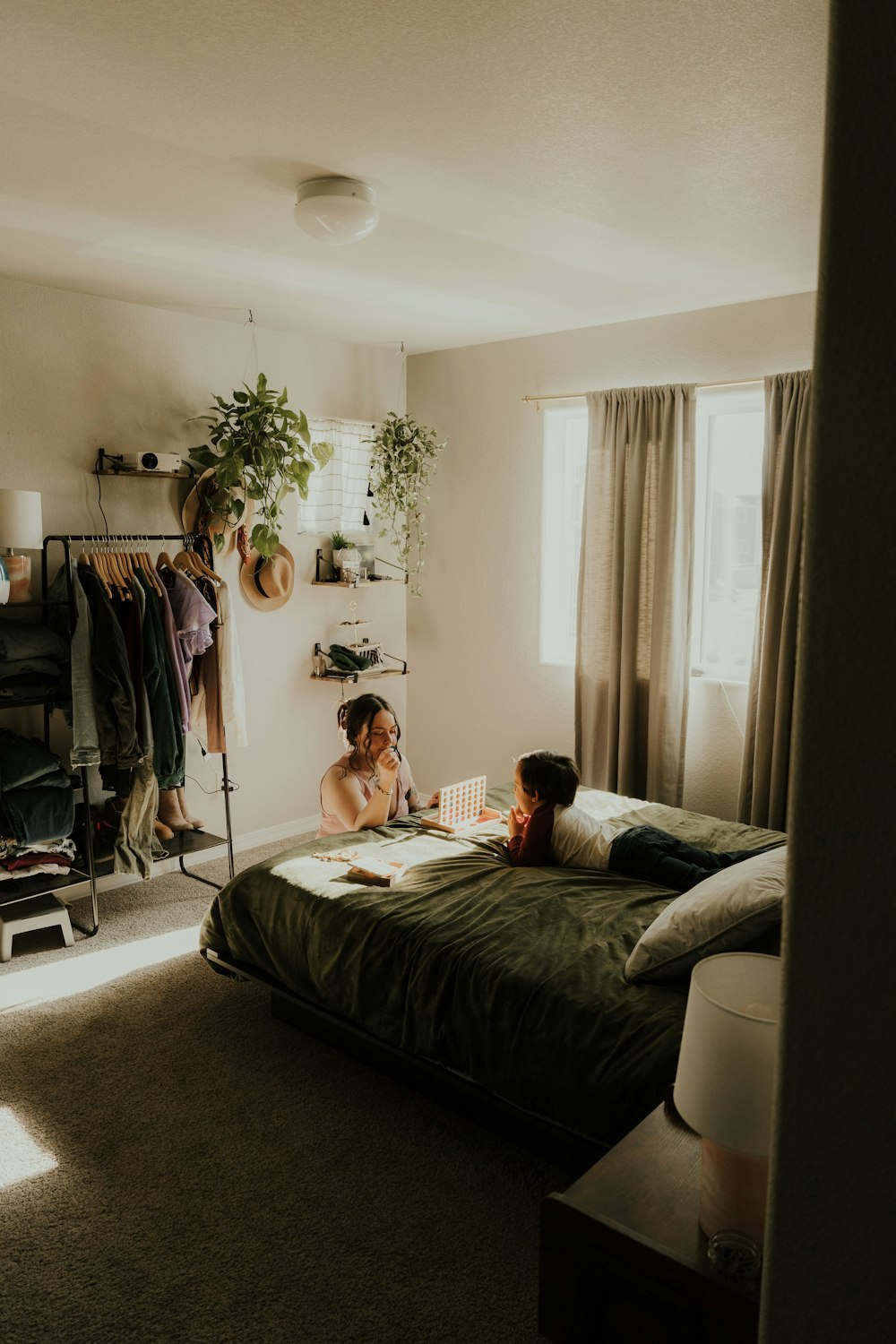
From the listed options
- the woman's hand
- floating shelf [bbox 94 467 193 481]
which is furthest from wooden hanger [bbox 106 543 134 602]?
the woman's hand

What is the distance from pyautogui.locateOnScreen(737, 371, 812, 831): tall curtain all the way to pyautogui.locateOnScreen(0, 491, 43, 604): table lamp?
294 centimetres

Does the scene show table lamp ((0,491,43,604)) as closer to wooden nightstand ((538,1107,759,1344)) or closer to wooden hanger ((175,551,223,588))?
wooden hanger ((175,551,223,588))

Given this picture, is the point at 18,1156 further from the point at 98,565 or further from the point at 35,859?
the point at 98,565

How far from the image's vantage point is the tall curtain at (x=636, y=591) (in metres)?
4.29

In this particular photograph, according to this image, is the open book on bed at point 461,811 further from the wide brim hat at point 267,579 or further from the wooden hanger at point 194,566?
the wide brim hat at point 267,579

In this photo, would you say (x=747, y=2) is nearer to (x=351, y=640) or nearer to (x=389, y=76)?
(x=389, y=76)

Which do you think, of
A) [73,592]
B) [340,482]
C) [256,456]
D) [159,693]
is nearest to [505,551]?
[340,482]

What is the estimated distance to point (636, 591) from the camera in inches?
175

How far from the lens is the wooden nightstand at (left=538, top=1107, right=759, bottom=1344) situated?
4.16 ft

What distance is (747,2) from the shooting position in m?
1.76

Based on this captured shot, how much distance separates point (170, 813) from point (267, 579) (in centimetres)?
126

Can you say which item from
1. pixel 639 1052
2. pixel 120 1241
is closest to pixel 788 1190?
pixel 639 1052

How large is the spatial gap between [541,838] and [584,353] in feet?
8.68

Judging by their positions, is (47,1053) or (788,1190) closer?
(788,1190)
